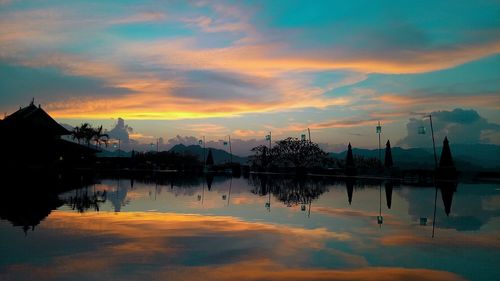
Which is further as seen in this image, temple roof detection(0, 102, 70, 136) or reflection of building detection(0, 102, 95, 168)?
temple roof detection(0, 102, 70, 136)

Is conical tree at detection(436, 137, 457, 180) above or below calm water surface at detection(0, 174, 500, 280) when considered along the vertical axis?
above

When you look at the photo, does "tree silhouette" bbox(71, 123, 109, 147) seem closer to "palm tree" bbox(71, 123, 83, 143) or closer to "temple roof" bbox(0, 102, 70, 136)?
"palm tree" bbox(71, 123, 83, 143)

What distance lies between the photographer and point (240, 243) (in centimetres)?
876

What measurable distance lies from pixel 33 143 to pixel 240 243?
3641 cm

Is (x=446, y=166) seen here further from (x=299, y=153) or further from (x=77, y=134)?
(x=77, y=134)

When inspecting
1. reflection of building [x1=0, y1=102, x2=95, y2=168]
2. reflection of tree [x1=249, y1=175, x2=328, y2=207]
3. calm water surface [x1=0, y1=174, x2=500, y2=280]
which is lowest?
reflection of tree [x1=249, y1=175, x2=328, y2=207]

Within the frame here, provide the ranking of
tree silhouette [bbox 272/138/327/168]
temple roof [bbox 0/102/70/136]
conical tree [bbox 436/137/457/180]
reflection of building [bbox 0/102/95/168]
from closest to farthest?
conical tree [bbox 436/137/457/180] → reflection of building [bbox 0/102/95/168] → temple roof [bbox 0/102/70/136] → tree silhouette [bbox 272/138/327/168]

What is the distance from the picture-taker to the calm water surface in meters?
6.49

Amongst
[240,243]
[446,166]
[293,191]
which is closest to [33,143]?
[293,191]

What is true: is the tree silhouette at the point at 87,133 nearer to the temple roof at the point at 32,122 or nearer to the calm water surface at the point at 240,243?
the temple roof at the point at 32,122

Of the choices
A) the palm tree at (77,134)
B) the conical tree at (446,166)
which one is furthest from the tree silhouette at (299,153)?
the palm tree at (77,134)

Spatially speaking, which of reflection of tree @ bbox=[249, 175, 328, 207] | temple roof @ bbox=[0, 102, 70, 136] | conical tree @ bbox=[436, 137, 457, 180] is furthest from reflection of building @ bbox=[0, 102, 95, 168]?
conical tree @ bbox=[436, 137, 457, 180]

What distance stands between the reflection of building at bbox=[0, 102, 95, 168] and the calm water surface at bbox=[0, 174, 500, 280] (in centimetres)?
2510

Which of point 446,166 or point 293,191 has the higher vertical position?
point 446,166
